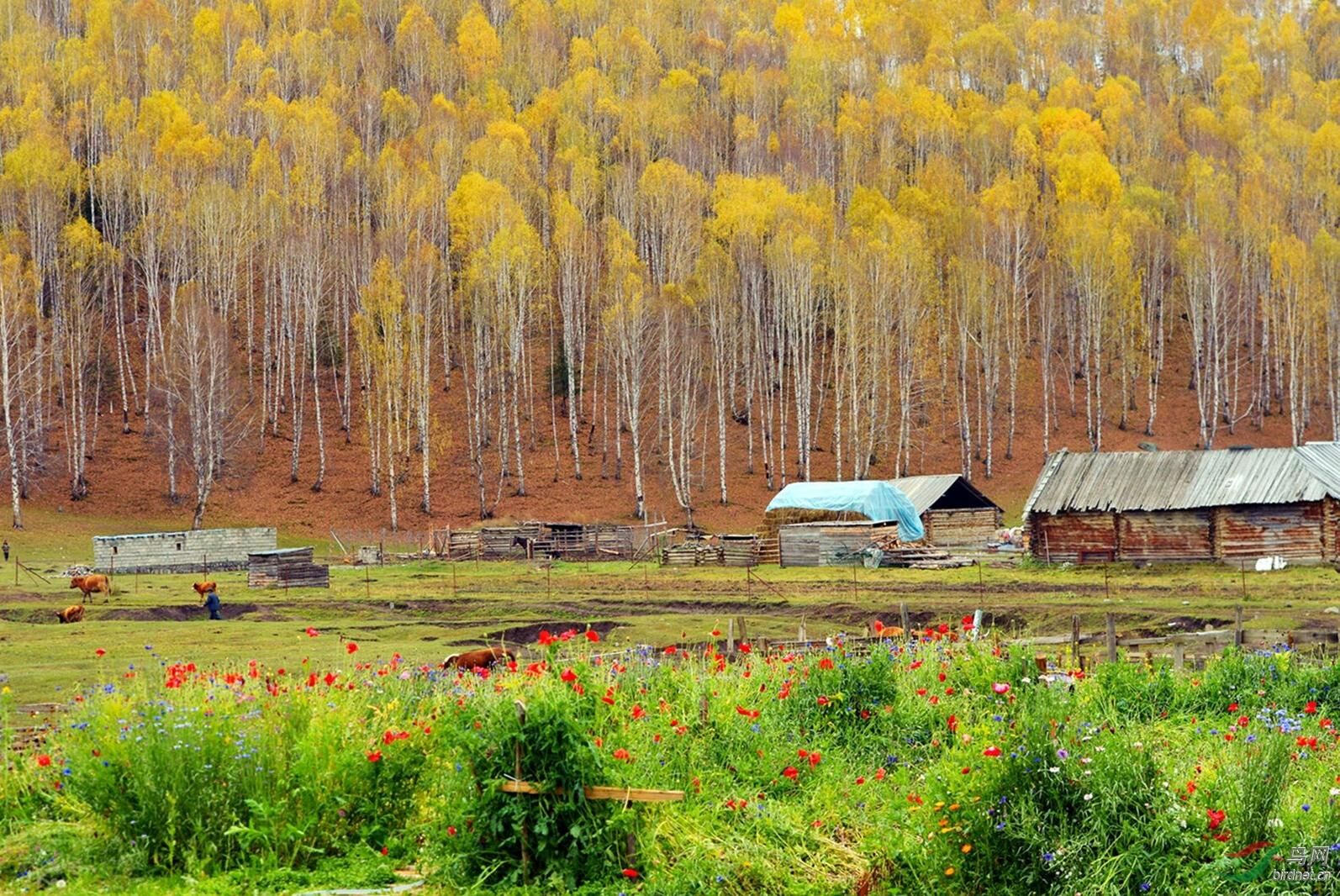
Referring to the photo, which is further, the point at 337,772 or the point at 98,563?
the point at 98,563

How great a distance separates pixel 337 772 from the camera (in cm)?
1035

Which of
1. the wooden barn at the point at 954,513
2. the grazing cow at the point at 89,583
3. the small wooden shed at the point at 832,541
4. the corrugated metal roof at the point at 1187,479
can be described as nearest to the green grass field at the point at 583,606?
the grazing cow at the point at 89,583

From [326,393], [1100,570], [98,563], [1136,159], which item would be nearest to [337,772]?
[1100,570]

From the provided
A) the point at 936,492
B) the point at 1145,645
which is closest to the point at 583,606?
the point at 1145,645

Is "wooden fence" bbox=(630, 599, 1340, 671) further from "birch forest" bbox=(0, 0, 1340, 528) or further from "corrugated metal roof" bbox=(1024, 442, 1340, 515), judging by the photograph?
"birch forest" bbox=(0, 0, 1340, 528)

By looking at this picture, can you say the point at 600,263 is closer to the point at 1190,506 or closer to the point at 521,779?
the point at 1190,506

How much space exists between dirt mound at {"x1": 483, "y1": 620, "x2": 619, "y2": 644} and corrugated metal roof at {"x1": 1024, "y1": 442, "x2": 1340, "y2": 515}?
19208 mm

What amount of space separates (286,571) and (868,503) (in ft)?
69.6

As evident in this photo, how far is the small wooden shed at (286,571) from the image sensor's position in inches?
1640

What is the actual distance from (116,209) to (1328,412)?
2677 inches

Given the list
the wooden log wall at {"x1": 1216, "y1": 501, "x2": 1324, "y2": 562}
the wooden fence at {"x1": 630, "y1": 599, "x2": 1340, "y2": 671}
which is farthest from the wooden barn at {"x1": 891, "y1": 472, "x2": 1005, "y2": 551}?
the wooden fence at {"x1": 630, "y1": 599, "x2": 1340, "y2": 671}

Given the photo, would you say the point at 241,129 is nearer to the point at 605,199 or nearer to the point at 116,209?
the point at 116,209

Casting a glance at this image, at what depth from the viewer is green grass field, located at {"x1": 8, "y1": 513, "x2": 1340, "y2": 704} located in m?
26.4

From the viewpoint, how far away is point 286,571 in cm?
4184
